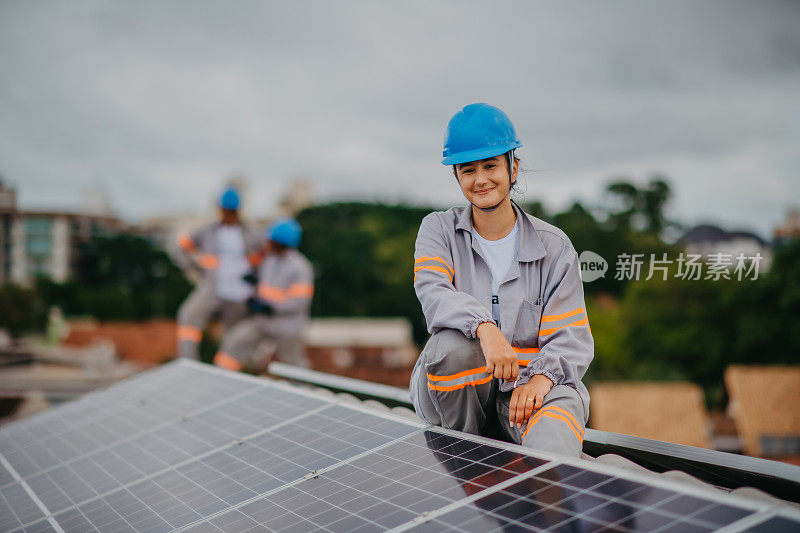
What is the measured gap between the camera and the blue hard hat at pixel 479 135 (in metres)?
3.01

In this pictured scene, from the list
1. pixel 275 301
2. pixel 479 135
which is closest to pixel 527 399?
pixel 479 135

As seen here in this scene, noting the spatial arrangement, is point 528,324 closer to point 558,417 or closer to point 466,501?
point 558,417

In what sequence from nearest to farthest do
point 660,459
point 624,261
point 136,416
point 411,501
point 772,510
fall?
point 772,510 < point 411,501 < point 660,459 < point 136,416 < point 624,261

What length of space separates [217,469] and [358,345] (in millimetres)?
61255

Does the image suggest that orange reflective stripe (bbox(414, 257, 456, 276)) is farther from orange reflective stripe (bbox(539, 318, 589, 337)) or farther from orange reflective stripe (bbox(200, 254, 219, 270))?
orange reflective stripe (bbox(200, 254, 219, 270))

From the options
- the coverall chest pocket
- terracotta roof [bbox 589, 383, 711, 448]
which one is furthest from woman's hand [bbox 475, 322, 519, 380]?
terracotta roof [bbox 589, 383, 711, 448]

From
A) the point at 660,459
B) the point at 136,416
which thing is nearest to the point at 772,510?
the point at 660,459

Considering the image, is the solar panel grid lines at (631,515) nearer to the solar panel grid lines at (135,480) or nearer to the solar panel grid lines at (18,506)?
the solar panel grid lines at (135,480)

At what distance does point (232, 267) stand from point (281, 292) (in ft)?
1.88

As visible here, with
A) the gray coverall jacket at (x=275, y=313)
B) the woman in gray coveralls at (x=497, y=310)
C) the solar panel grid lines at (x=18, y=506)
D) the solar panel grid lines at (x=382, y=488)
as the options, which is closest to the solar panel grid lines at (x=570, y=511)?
the solar panel grid lines at (x=382, y=488)

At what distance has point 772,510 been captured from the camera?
1.73 m

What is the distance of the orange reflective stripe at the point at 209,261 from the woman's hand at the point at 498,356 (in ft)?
15.7

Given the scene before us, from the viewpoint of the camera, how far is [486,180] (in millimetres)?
3084

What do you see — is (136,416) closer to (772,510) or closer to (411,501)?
(411,501)
